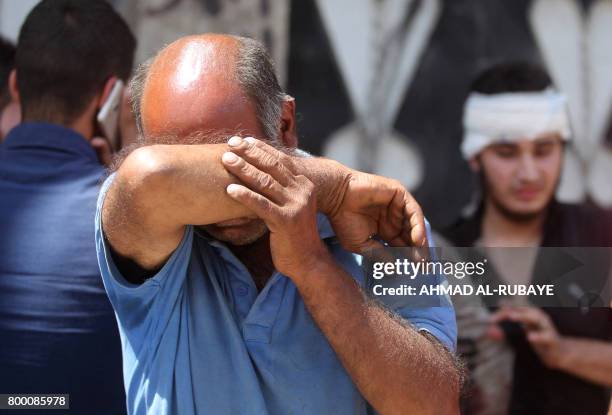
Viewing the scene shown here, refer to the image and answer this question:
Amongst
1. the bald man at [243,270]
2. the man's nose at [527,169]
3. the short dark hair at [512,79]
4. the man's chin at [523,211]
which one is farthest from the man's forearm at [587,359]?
the bald man at [243,270]

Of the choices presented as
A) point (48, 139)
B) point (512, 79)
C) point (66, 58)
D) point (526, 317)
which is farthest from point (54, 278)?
point (512, 79)

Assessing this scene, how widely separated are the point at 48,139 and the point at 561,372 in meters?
2.13

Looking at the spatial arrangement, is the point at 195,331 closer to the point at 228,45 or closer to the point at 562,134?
the point at 228,45

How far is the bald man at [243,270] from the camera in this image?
1498mm

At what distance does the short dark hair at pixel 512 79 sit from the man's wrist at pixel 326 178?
2.05m

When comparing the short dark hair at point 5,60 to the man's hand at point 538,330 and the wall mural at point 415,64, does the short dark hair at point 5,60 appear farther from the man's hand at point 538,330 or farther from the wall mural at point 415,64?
the man's hand at point 538,330

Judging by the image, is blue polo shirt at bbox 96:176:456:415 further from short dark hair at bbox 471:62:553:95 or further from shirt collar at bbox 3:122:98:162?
short dark hair at bbox 471:62:553:95

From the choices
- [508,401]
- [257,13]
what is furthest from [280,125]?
[508,401]

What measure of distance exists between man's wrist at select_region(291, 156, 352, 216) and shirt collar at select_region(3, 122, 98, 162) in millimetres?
847

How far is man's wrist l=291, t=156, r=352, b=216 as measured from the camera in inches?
62.8

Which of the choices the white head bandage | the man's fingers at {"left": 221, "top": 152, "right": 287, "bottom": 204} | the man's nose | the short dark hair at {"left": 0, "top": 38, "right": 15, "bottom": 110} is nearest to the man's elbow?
the man's fingers at {"left": 221, "top": 152, "right": 287, "bottom": 204}

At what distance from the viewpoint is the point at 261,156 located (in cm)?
151

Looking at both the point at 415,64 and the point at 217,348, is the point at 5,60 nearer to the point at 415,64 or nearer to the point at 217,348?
the point at 415,64

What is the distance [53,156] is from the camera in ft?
7.27
